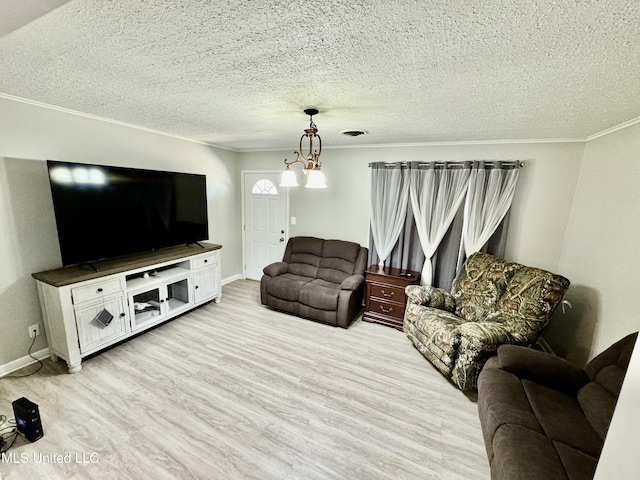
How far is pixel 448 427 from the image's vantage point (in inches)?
77.4

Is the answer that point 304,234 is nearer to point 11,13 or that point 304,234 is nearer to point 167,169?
point 167,169

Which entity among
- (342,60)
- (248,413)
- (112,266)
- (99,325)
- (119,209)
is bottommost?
(248,413)

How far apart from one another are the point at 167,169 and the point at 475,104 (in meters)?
3.65

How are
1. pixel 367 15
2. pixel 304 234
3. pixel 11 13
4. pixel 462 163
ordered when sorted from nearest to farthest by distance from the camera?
1. pixel 11 13
2. pixel 367 15
3. pixel 462 163
4. pixel 304 234

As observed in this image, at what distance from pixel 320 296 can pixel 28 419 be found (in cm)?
258

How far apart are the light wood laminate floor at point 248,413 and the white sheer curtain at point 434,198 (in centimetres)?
134

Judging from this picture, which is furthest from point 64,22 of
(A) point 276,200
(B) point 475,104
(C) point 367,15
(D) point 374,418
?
(A) point 276,200

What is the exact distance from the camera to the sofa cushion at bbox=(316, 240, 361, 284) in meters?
3.86

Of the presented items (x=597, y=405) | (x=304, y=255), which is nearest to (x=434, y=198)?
(x=304, y=255)

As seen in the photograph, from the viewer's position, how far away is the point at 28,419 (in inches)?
67.4

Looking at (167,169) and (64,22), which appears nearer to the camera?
(64,22)

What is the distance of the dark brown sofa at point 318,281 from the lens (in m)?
3.36

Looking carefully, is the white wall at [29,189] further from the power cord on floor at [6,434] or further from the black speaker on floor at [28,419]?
the black speaker on floor at [28,419]

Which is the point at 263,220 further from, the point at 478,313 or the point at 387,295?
the point at 478,313
